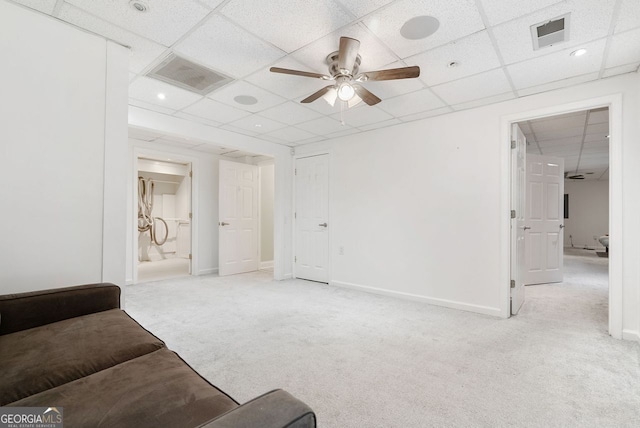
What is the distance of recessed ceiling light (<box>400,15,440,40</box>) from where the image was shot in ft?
6.40

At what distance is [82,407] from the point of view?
900 millimetres

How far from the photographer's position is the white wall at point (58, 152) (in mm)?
1852

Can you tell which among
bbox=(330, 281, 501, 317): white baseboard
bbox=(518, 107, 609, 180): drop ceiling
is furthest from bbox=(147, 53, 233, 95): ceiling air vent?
bbox=(518, 107, 609, 180): drop ceiling

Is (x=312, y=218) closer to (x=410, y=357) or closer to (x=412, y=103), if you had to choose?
(x=412, y=103)

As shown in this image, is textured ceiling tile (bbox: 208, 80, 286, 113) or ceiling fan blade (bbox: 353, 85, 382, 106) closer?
ceiling fan blade (bbox: 353, 85, 382, 106)

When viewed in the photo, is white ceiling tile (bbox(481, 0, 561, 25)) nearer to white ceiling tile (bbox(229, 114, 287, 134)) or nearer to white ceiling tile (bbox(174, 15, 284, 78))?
white ceiling tile (bbox(174, 15, 284, 78))

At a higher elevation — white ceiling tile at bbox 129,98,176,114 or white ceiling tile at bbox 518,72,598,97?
white ceiling tile at bbox 518,72,598,97

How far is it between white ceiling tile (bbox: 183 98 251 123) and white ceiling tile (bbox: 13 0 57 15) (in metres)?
1.45

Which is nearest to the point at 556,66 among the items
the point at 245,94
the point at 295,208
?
the point at 245,94

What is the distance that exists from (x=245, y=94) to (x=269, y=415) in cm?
306

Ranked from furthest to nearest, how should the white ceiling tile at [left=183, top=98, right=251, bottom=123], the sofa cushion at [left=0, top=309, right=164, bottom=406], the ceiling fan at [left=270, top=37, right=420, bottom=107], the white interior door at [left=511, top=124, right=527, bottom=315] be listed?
the white ceiling tile at [left=183, top=98, right=251, bottom=123]
the white interior door at [left=511, top=124, right=527, bottom=315]
the ceiling fan at [left=270, top=37, right=420, bottom=107]
the sofa cushion at [left=0, top=309, right=164, bottom=406]

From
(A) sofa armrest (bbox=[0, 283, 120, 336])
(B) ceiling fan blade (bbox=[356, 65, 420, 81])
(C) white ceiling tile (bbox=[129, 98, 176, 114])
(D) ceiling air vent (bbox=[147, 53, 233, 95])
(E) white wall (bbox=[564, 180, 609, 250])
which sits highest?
(D) ceiling air vent (bbox=[147, 53, 233, 95])

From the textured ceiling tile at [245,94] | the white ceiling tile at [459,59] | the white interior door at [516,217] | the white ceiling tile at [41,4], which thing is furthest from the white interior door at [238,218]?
the white interior door at [516,217]

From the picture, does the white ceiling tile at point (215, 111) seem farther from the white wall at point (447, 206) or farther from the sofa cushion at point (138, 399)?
the sofa cushion at point (138, 399)
